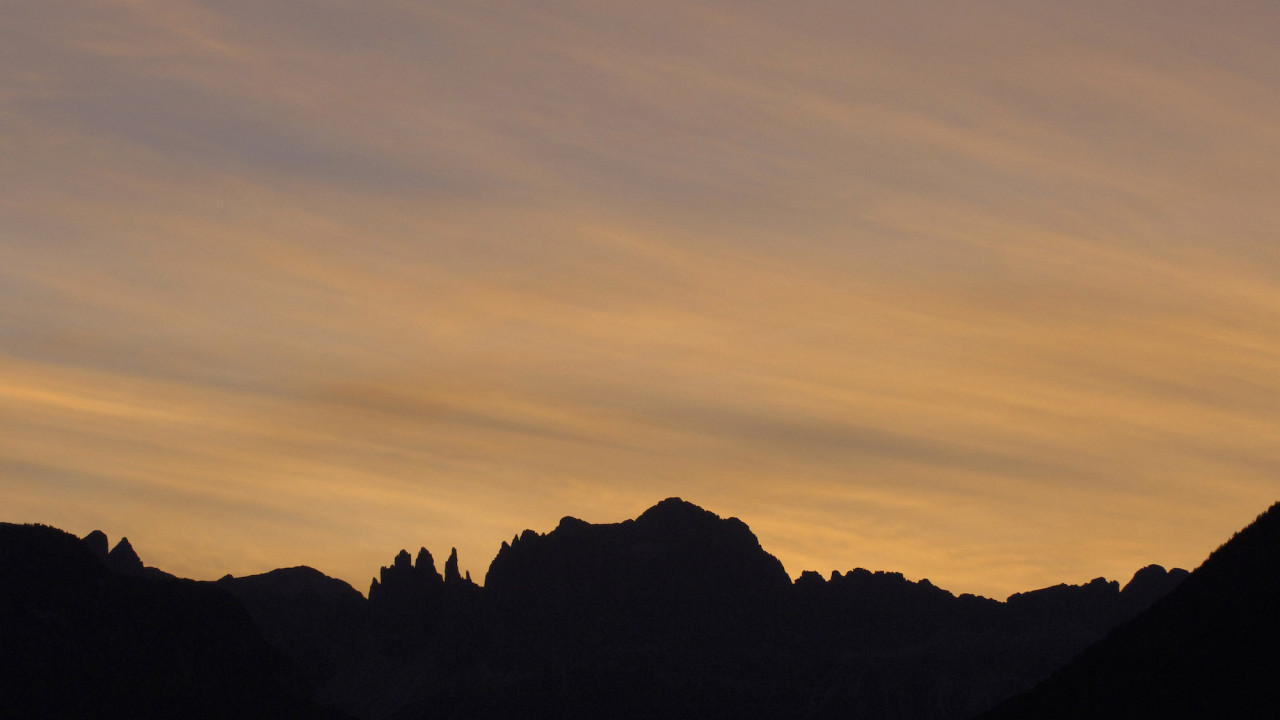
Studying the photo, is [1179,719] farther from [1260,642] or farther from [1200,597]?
[1200,597]

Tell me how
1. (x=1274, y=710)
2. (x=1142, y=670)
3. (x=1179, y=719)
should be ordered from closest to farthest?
(x=1274, y=710), (x=1179, y=719), (x=1142, y=670)

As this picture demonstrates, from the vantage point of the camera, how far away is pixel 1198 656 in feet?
465

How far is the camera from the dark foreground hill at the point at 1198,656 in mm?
130625

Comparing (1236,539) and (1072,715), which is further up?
(1236,539)

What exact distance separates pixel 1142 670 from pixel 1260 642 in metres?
19.1

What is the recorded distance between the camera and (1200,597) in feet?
501

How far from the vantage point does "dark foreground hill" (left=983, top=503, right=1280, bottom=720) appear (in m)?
131

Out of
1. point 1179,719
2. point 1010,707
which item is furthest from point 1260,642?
point 1010,707

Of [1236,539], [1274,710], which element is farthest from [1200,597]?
[1274,710]

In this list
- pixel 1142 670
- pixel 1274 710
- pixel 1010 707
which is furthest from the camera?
pixel 1010 707

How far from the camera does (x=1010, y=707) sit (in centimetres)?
17100

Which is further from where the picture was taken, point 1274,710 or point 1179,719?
point 1179,719

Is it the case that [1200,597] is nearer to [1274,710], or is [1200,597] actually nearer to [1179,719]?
[1179,719]

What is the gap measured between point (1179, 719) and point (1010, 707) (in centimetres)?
3858
